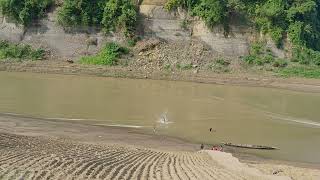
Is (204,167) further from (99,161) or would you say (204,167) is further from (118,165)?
(99,161)

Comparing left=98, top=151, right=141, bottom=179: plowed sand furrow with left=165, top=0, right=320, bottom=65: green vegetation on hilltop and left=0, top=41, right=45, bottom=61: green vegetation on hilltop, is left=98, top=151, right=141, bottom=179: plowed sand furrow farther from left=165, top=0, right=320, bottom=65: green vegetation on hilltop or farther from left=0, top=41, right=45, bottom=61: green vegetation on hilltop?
left=165, top=0, right=320, bottom=65: green vegetation on hilltop

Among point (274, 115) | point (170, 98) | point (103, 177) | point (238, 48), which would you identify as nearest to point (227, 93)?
point (170, 98)

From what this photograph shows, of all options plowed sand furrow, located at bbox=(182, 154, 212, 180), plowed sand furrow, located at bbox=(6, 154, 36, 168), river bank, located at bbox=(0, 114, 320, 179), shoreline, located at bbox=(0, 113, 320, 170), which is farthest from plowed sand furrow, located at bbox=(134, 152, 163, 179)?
shoreline, located at bbox=(0, 113, 320, 170)

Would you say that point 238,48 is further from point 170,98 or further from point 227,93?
point 170,98

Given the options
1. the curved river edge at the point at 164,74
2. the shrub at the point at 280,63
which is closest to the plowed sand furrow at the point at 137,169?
the curved river edge at the point at 164,74

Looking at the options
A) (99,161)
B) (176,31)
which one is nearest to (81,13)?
(176,31)
